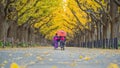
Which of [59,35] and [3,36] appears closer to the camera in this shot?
[59,35]

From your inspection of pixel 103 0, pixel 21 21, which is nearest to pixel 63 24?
pixel 21 21

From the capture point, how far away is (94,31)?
49625mm

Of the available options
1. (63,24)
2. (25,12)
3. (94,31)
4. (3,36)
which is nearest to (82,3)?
(25,12)

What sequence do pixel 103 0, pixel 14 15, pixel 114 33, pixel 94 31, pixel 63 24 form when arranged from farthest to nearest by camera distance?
pixel 63 24 → pixel 94 31 → pixel 14 15 → pixel 103 0 → pixel 114 33

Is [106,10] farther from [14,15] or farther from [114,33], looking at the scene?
[14,15]

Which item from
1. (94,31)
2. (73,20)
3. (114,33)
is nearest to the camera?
(114,33)

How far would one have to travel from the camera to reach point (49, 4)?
38.3 metres

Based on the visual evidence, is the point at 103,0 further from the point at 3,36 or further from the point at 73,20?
the point at 73,20

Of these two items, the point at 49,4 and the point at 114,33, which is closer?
the point at 114,33

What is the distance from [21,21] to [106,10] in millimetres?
13672

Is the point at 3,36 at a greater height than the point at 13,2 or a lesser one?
lesser

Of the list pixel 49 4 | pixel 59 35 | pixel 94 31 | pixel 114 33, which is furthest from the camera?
pixel 94 31

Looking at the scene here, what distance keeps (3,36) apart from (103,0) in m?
9.78

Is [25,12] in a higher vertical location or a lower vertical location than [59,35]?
higher
